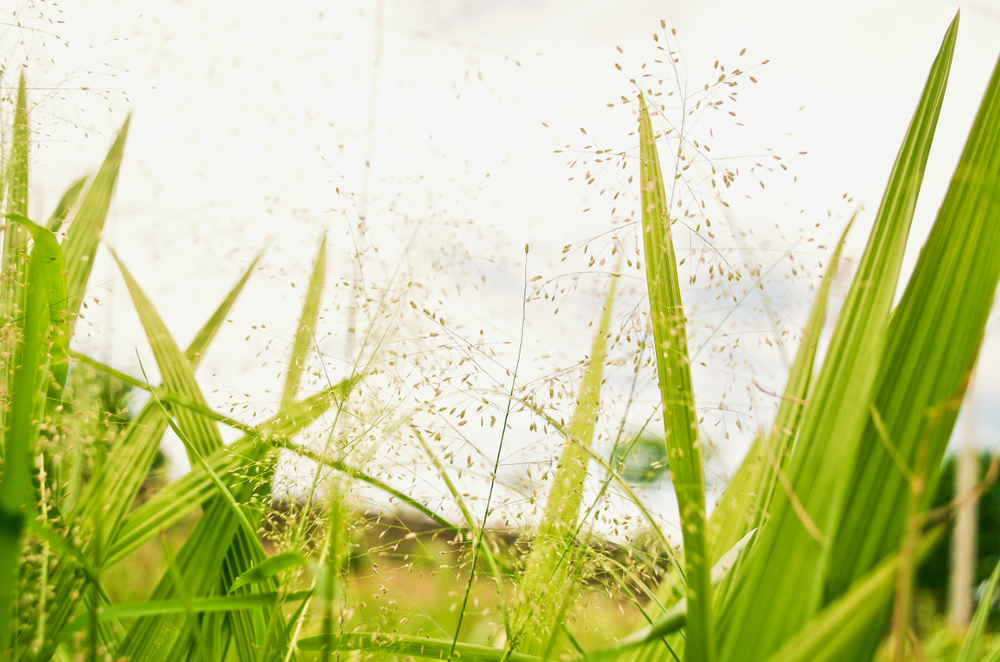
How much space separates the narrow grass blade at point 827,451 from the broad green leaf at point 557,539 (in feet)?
0.58

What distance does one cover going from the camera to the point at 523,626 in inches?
18.5

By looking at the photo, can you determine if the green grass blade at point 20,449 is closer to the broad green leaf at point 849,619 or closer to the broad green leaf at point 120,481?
the broad green leaf at point 120,481

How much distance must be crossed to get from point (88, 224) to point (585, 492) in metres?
0.76

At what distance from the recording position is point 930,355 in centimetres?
31

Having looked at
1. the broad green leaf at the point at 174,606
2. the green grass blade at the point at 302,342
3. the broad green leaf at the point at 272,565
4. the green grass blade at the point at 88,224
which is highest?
the green grass blade at the point at 88,224

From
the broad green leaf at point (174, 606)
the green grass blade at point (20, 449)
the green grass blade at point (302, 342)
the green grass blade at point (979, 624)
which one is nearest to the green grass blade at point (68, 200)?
the green grass blade at point (302, 342)

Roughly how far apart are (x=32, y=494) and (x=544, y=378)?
46 cm

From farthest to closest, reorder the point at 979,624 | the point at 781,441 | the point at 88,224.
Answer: the point at 88,224, the point at 979,624, the point at 781,441

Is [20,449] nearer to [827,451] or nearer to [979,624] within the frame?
[827,451]

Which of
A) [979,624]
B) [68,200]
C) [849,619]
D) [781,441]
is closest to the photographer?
[849,619]

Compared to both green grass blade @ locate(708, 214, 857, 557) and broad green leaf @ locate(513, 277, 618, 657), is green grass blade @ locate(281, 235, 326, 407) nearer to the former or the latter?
broad green leaf @ locate(513, 277, 618, 657)

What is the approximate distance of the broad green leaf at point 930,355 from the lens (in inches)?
11.2

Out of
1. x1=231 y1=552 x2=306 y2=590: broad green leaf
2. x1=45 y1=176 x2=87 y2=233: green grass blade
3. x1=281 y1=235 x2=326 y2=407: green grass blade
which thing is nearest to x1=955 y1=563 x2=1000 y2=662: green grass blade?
x1=231 y1=552 x2=306 y2=590: broad green leaf

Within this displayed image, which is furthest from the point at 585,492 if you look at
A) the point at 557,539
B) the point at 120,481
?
the point at 120,481
